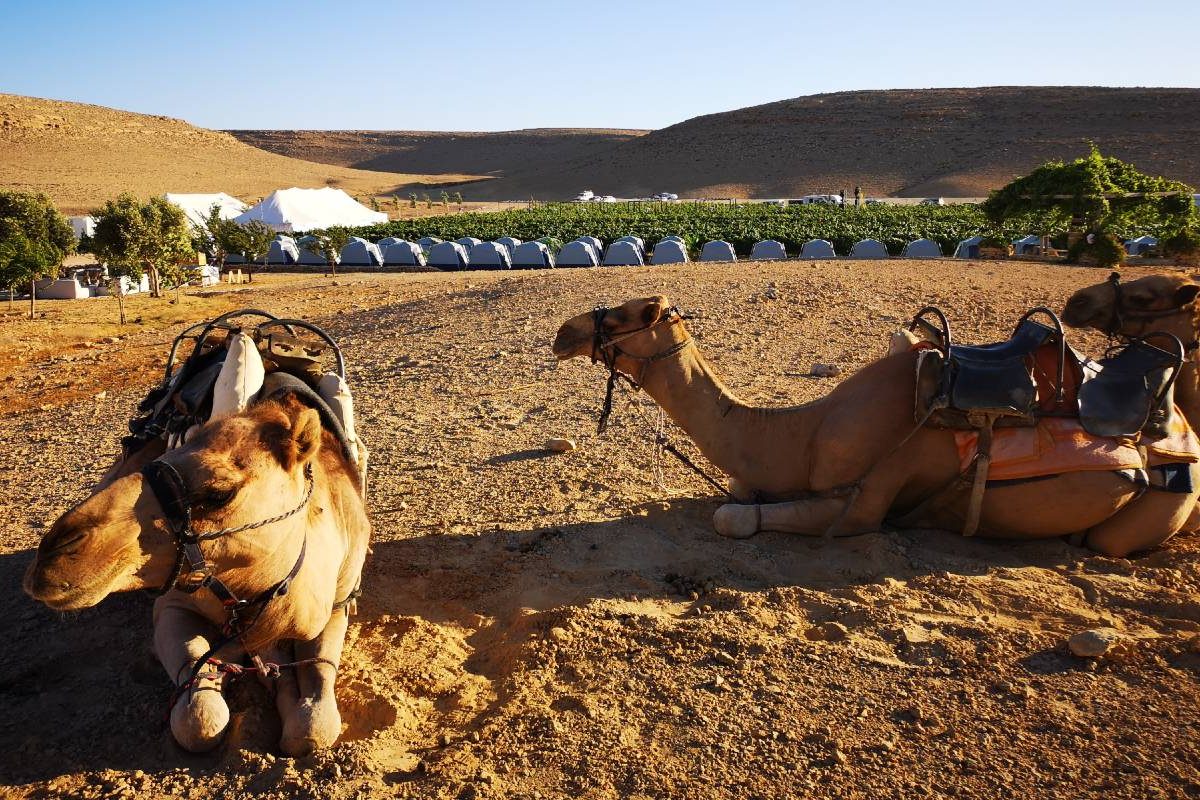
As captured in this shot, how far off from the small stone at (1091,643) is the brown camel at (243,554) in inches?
132

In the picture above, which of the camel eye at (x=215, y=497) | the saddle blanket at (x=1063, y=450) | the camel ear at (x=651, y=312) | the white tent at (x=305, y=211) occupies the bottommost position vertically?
the saddle blanket at (x=1063, y=450)

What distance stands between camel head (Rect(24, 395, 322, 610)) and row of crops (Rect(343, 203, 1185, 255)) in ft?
113

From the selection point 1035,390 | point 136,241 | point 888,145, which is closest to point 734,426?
point 1035,390

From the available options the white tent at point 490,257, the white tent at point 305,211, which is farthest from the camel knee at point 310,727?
the white tent at point 305,211

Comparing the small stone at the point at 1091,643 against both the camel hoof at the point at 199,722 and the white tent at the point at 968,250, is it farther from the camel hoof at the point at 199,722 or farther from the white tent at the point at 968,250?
the white tent at the point at 968,250

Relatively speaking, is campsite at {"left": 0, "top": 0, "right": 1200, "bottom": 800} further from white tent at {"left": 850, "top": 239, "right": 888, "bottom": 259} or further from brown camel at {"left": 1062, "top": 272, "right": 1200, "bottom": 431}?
white tent at {"left": 850, "top": 239, "right": 888, "bottom": 259}

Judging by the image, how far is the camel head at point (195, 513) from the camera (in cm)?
275

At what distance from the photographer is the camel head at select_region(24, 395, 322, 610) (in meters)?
2.75

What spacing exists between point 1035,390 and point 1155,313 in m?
1.17

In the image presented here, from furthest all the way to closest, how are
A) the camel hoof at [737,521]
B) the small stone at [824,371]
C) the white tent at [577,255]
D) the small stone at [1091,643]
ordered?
the white tent at [577,255] → the small stone at [824,371] → the camel hoof at [737,521] → the small stone at [1091,643]

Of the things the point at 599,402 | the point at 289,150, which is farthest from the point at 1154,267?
the point at 289,150

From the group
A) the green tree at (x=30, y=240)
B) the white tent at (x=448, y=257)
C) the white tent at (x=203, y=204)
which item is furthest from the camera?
the white tent at (x=203, y=204)

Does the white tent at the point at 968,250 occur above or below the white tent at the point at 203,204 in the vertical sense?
below

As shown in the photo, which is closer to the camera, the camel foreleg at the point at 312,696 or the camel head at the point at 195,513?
the camel head at the point at 195,513
